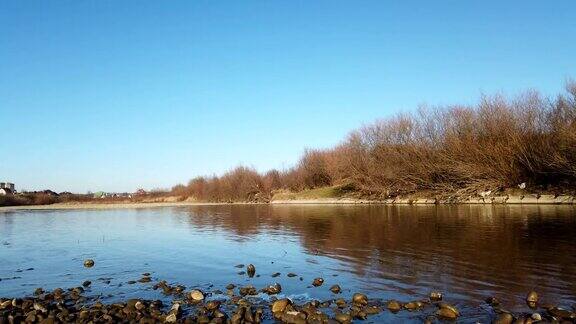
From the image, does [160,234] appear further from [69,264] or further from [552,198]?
[552,198]

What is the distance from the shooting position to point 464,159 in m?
69.9

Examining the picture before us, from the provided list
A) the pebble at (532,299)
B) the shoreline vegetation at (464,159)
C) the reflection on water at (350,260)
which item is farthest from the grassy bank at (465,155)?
the pebble at (532,299)

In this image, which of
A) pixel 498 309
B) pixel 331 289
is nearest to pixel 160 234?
pixel 331 289

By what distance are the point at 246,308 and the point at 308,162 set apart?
11107cm

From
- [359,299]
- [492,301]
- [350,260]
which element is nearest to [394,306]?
[359,299]

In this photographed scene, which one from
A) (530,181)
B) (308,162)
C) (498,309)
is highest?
(308,162)

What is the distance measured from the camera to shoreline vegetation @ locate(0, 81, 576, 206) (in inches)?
2290

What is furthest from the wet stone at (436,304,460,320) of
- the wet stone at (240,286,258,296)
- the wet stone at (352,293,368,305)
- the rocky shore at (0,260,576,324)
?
the wet stone at (240,286,258,296)

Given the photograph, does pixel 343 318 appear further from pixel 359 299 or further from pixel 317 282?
pixel 317 282

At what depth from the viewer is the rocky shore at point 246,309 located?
40.6 feet

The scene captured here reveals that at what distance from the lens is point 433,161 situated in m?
76.8

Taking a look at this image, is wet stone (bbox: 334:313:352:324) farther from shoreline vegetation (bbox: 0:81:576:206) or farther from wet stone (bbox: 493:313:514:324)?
shoreline vegetation (bbox: 0:81:576:206)

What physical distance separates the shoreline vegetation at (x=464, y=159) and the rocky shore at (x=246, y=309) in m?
46.3

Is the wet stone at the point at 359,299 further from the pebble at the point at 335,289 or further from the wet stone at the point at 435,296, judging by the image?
the wet stone at the point at 435,296
